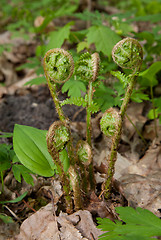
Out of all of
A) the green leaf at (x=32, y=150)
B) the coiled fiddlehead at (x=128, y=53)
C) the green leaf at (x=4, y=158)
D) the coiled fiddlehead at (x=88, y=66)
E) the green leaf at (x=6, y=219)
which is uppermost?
the coiled fiddlehead at (x=128, y=53)

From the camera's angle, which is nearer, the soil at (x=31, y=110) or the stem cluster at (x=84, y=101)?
the stem cluster at (x=84, y=101)

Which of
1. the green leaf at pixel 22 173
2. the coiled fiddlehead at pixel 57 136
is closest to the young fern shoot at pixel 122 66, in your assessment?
the coiled fiddlehead at pixel 57 136

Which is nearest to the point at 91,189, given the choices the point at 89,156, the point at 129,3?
the point at 89,156

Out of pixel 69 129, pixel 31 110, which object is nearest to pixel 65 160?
pixel 69 129

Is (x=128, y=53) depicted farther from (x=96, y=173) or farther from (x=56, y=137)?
(x=96, y=173)

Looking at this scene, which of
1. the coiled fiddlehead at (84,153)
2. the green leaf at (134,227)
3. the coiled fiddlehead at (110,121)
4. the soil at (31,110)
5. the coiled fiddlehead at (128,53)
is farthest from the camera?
the soil at (31,110)

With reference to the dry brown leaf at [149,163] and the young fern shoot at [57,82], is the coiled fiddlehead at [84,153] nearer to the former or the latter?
the young fern shoot at [57,82]

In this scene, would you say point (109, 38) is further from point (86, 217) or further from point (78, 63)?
point (86, 217)
